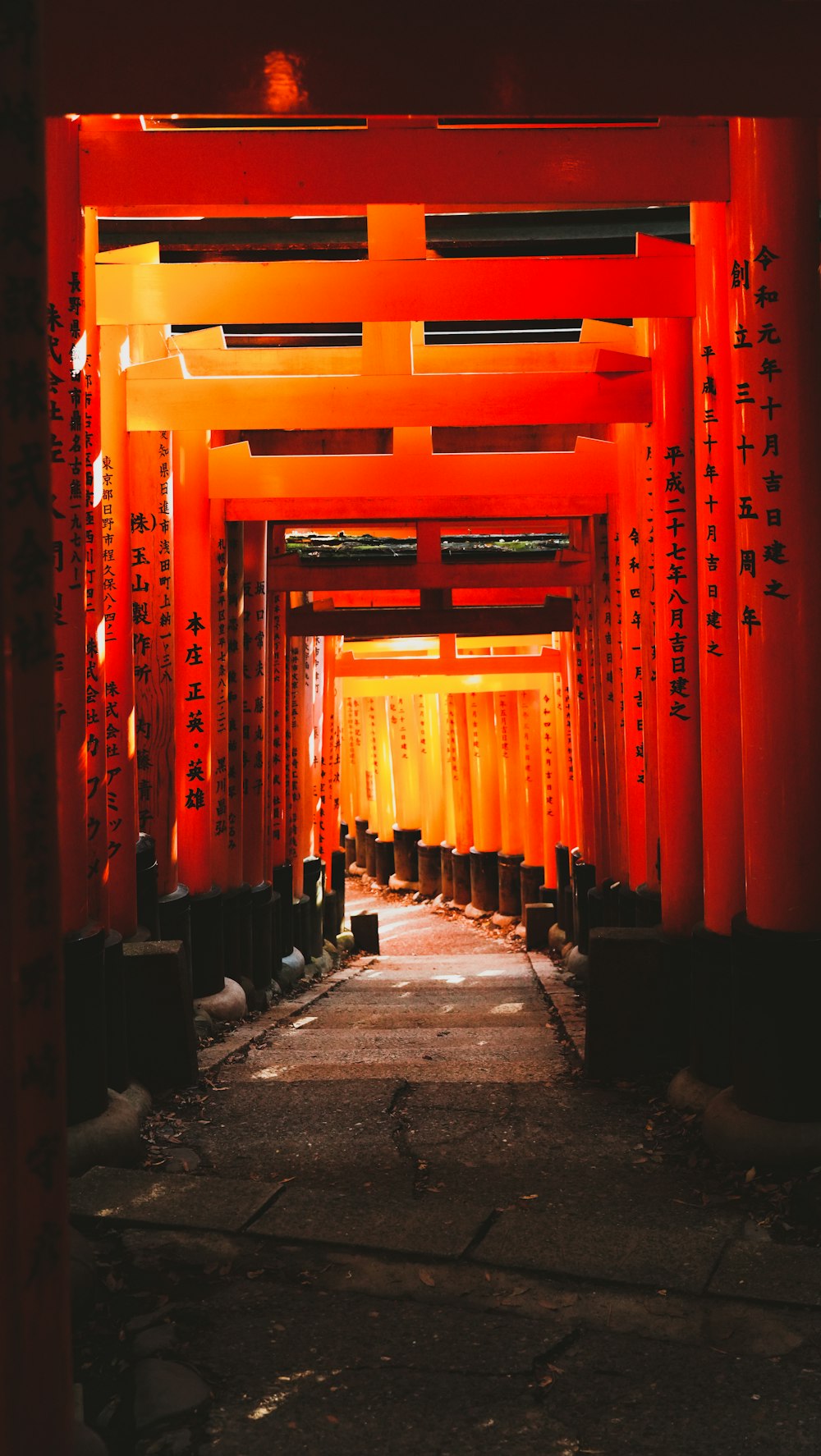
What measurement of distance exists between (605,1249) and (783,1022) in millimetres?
1002

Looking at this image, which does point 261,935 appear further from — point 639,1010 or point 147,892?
point 639,1010

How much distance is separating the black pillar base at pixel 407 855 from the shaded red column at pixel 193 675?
14108 mm

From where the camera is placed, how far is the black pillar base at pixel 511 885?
17.1 meters

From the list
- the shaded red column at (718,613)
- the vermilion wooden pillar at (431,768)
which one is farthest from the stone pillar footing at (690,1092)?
the vermilion wooden pillar at (431,768)

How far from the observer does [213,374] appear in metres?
6.89

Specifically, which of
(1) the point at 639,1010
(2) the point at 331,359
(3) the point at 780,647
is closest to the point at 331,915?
(2) the point at 331,359

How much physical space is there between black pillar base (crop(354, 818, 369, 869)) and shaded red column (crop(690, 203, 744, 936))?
→ 21.3m

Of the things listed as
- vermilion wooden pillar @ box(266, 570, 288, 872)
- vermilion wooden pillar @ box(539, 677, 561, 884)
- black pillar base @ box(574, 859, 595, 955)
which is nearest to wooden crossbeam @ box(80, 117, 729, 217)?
vermilion wooden pillar @ box(266, 570, 288, 872)

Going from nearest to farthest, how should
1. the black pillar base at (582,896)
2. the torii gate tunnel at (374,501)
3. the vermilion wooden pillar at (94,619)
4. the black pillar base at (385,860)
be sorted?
the torii gate tunnel at (374,501), the vermilion wooden pillar at (94,619), the black pillar base at (582,896), the black pillar base at (385,860)

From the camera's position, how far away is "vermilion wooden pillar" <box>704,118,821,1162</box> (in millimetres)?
3859

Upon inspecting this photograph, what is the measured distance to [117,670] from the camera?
567 centimetres

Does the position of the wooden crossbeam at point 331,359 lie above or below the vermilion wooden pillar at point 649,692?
above

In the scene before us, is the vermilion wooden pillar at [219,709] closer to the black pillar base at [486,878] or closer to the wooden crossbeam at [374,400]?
the wooden crossbeam at [374,400]

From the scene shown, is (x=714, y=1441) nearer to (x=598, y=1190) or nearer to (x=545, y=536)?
(x=598, y=1190)
